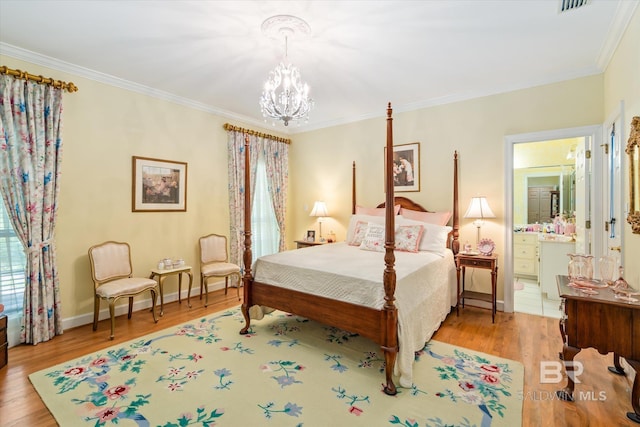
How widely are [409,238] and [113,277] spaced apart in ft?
11.3

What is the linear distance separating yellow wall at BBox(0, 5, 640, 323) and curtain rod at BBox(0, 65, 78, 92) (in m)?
0.11

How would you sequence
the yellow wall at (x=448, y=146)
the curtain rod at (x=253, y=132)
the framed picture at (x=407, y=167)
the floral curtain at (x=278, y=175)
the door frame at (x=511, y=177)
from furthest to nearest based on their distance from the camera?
1. the floral curtain at (x=278, y=175)
2. the curtain rod at (x=253, y=132)
3. the framed picture at (x=407, y=167)
4. the yellow wall at (x=448, y=146)
5. the door frame at (x=511, y=177)

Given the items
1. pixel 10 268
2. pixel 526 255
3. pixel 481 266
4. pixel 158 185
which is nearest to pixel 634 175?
pixel 481 266

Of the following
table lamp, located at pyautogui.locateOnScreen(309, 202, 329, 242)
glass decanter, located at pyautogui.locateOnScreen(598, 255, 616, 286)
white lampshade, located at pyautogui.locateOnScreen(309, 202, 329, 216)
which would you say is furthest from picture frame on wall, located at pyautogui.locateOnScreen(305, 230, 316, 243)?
glass decanter, located at pyautogui.locateOnScreen(598, 255, 616, 286)

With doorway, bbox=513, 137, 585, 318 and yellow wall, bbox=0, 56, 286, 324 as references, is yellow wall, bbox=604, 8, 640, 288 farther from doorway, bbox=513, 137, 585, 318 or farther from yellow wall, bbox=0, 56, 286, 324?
yellow wall, bbox=0, 56, 286, 324

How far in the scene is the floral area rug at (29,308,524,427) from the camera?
192 cm

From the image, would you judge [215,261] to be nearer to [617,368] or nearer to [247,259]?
[247,259]

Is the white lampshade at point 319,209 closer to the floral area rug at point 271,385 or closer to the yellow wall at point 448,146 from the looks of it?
the yellow wall at point 448,146

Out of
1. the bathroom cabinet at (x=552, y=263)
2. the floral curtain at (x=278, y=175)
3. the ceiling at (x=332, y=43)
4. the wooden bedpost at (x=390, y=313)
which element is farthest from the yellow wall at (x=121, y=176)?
the bathroom cabinet at (x=552, y=263)

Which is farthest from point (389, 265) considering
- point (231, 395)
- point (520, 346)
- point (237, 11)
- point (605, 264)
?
point (237, 11)

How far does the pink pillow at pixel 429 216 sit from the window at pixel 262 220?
237cm

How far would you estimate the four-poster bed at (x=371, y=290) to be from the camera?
225 cm

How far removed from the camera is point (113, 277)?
3.49 m

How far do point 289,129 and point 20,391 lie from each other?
489 cm
